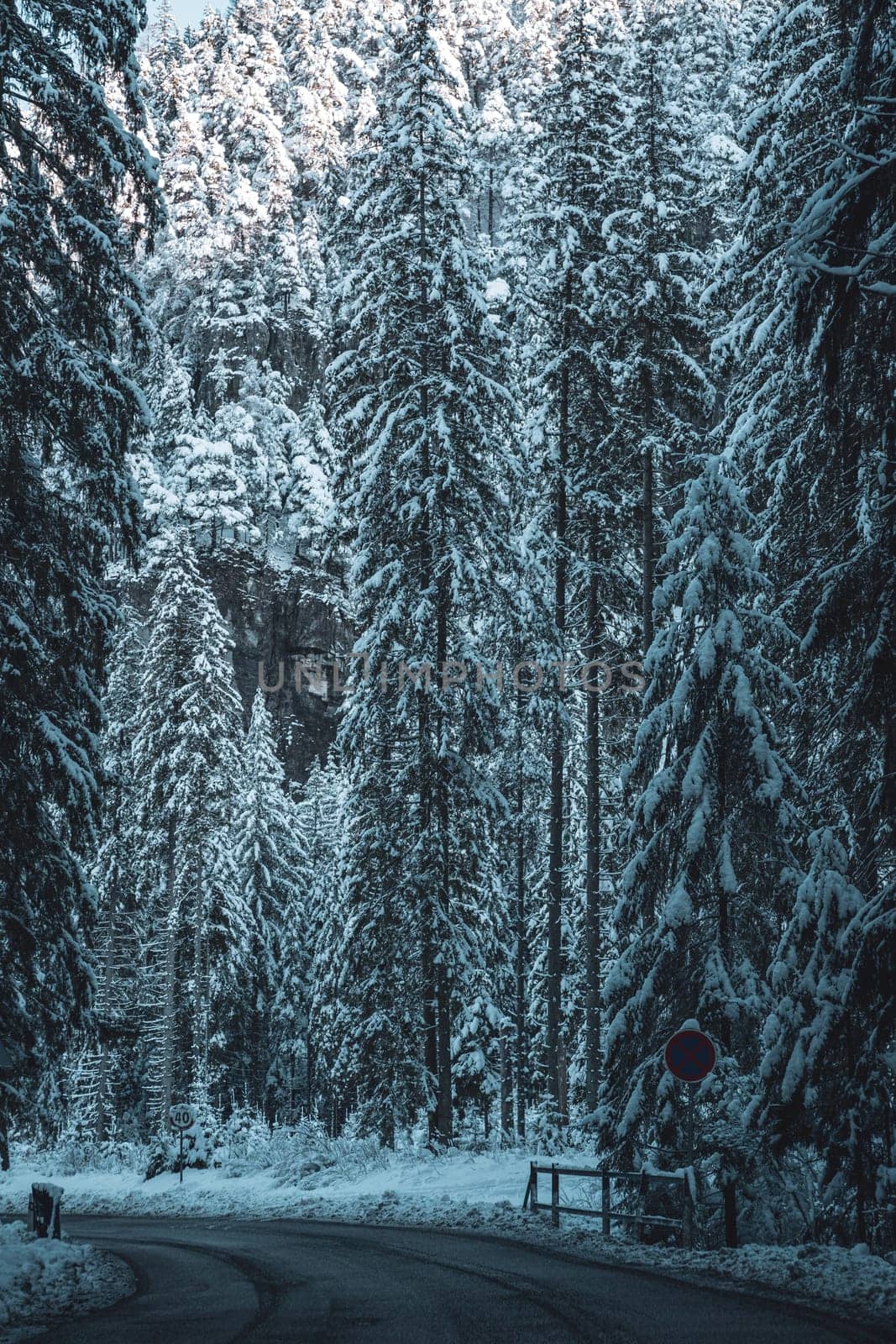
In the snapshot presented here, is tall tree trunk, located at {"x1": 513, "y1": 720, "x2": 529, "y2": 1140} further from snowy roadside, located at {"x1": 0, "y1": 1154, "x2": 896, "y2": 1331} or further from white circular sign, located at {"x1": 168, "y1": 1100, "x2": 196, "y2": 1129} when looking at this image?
white circular sign, located at {"x1": 168, "y1": 1100, "x2": 196, "y2": 1129}

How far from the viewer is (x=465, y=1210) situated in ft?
56.9

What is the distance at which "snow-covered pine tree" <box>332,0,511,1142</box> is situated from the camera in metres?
21.5

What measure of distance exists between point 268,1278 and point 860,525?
32.5 feet

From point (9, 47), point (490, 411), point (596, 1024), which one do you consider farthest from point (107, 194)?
point (596, 1024)

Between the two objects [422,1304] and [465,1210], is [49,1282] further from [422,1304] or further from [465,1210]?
[465,1210]

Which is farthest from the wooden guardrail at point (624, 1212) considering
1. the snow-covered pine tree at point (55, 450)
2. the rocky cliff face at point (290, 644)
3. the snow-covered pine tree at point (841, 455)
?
the rocky cliff face at point (290, 644)

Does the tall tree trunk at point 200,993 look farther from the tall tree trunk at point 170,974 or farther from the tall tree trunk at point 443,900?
the tall tree trunk at point 443,900

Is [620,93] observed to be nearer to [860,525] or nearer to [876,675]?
[860,525]

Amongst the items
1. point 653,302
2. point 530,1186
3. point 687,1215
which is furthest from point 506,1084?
point 687,1215

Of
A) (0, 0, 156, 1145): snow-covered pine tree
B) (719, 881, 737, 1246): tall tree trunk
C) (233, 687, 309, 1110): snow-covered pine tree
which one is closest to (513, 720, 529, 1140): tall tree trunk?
(233, 687, 309, 1110): snow-covered pine tree

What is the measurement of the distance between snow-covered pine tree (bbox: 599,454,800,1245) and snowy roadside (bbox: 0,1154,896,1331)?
181 cm

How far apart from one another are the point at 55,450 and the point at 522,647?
1124cm

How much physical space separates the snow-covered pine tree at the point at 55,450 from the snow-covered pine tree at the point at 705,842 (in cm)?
657

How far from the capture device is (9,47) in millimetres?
11703
